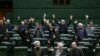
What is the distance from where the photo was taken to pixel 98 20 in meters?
36.8

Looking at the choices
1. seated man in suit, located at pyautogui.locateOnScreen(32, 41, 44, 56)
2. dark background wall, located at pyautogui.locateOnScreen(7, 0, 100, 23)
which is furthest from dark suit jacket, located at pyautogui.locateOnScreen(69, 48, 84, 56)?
dark background wall, located at pyautogui.locateOnScreen(7, 0, 100, 23)

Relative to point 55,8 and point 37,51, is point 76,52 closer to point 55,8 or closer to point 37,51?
point 37,51

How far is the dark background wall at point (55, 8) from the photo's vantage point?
36.6 meters

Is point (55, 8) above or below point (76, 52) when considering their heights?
below

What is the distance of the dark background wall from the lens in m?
36.6

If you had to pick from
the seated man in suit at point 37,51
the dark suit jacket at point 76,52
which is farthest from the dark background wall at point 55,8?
the dark suit jacket at point 76,52

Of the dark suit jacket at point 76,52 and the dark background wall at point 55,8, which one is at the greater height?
the dark suit jacket at point 76,52

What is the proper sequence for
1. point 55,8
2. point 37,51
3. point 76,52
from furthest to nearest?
point 55,8, point 37,51, point 76,52

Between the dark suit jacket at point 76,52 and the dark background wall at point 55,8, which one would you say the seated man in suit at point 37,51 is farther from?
the dark background wall at point 55,8

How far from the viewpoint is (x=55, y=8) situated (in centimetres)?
3669

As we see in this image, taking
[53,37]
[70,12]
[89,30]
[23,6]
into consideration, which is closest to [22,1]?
[23,6]

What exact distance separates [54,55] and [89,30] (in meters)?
9.50

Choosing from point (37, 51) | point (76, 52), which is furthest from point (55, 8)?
point (76, 52)

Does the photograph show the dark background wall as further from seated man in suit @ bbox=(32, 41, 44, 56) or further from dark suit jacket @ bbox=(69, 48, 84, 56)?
dark suit jacket @ bbox=(69, 48, 84, 56)
